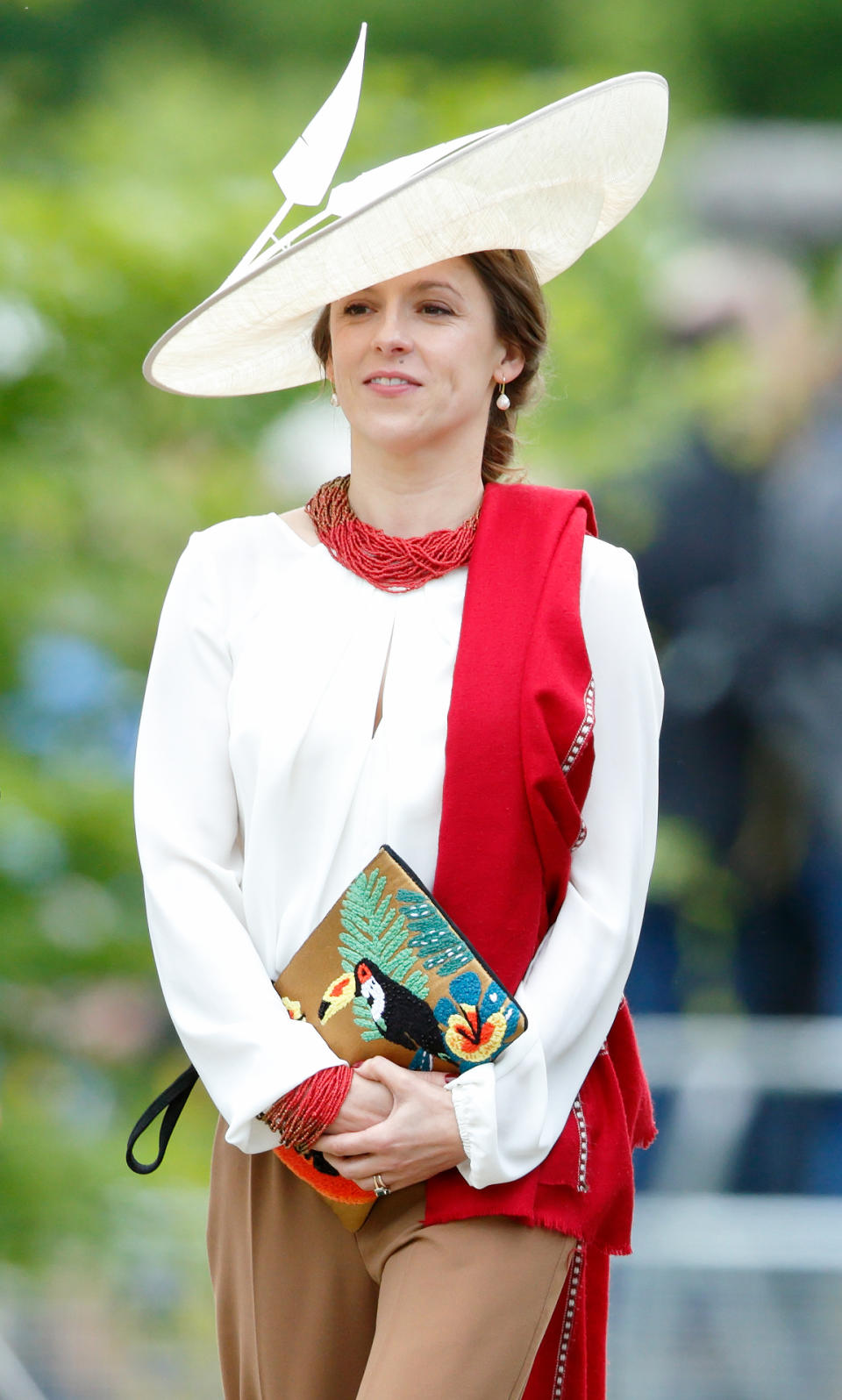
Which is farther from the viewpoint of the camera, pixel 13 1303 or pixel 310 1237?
pixel 13 1303

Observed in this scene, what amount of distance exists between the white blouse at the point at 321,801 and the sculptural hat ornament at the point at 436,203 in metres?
0.23

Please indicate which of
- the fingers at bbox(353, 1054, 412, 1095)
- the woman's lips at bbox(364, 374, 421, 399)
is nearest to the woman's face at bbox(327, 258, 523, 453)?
the woman's lips at bbox(364, 374, 421, 399)

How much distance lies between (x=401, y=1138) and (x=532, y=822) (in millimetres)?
274

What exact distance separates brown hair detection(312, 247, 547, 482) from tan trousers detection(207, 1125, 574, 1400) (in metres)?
0.68

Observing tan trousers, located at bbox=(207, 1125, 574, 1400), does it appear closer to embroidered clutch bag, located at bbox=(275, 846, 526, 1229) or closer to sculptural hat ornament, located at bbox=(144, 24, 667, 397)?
embroidered clutch bag, located at bbox=(275, 846, 526, 1229)

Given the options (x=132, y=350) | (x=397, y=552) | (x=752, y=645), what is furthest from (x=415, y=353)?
(x=752, y=645)

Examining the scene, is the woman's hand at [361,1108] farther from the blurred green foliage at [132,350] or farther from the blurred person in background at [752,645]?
the blurred person in background at [752,645]

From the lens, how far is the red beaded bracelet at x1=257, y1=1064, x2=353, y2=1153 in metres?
1.34

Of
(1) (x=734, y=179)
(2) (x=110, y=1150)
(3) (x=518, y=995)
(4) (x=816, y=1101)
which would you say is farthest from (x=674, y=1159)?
(3) (x=518, y=995)

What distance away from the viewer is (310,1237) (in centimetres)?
144

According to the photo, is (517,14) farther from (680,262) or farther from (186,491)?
(186,491)

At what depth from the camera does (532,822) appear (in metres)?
1.39

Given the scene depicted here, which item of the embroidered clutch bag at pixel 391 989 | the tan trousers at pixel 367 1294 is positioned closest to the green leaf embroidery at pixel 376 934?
the embroidered clutch bag at pixel 391 989

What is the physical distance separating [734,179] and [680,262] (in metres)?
0.19
